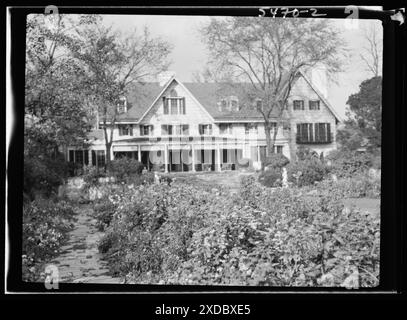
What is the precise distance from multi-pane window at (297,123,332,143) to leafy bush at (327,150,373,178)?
0.44 ft

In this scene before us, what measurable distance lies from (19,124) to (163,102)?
1.11 meters

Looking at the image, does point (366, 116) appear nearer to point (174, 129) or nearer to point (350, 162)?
point (350, 162)

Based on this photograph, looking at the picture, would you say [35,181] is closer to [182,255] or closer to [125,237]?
[125,237]

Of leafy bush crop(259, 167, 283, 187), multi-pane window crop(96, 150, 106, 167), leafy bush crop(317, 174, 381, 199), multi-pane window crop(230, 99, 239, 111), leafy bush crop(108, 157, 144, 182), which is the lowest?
leafy bush crop(317, 174, 381, 199)

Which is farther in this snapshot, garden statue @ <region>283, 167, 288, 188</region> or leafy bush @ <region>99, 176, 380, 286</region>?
garden statue @ <region>283, 167, 288, 188</region>

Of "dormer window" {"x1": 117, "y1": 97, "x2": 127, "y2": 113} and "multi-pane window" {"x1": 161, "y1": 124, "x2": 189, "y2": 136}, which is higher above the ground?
"dormer window" {"x1": 117, "y1": 97, "x2": 127, "y2": 113}

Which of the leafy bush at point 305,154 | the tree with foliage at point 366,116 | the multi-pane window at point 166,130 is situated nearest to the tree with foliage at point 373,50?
the tree with foliage at point 366,116

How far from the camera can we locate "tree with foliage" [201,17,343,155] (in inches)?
173

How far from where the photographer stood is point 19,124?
14.4 feet

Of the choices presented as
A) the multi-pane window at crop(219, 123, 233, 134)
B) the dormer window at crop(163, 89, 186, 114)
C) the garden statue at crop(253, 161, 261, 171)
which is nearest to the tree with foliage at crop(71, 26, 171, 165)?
the dormer window at crop(163, 89, 186, 114)

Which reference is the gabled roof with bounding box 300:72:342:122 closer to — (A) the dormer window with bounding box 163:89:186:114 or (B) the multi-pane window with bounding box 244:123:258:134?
(B) the multi-pane window with bounding box 244:123:258:134

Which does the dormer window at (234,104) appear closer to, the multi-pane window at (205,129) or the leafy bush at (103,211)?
the multi-pane window at (205,129)

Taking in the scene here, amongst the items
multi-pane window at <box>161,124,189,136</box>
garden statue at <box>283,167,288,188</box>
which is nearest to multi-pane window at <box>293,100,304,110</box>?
garden statue at <box>283,167,288,188</box>
